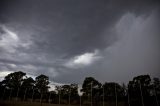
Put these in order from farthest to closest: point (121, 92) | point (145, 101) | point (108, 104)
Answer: point (121, 92)
point (108, 104)
point (145, 101)

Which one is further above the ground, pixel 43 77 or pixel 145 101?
pixel 43 77

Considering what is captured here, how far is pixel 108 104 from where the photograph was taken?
20.4 metres

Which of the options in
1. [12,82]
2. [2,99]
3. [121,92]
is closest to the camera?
[121,92]

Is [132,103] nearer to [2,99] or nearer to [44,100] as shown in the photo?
[44,100]

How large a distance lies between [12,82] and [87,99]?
151 ft

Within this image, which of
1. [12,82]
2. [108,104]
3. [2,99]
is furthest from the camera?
[12,82]

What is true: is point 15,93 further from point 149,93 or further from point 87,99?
point 149,93

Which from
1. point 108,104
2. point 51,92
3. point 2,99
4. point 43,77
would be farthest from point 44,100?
point 43,77

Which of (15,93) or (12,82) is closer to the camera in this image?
(15,93)

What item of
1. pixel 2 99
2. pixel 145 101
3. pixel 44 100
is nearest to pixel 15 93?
pixel 2 99

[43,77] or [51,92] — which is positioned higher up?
[43,77]

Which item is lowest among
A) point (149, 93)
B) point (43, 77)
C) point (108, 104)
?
point (108, 104)

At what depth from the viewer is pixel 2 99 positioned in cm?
3011

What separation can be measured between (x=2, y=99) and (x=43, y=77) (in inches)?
1321
